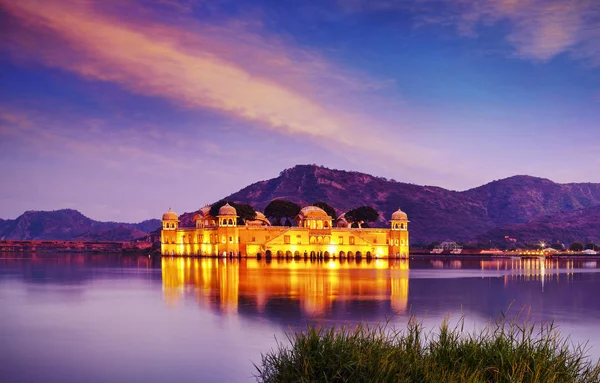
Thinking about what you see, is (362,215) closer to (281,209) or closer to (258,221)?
(281,209)

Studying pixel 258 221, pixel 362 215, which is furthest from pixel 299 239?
pixel 362 215

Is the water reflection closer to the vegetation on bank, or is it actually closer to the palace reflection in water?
the palace reflection in water

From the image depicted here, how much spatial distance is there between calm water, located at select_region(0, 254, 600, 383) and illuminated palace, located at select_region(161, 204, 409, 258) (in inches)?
1768

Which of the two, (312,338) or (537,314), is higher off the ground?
(312,338)

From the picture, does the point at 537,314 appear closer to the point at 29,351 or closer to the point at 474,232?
the point at 29,351

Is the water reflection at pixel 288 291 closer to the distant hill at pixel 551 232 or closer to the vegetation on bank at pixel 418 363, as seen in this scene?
the vegetation on bank at pixel 418 363

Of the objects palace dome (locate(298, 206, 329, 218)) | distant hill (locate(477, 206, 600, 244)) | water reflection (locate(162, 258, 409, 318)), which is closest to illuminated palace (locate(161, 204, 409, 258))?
palace dome (locate(298, 206, 329, 218))

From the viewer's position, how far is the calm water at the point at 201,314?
1730 centimetres

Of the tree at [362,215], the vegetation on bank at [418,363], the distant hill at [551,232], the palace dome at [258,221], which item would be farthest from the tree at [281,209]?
the vegetation on bank at [418,363]

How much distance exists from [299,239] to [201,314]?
67811 mm

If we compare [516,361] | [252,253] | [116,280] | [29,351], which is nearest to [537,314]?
[516,361]

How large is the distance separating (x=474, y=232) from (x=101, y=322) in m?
183

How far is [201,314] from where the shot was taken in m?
26.8

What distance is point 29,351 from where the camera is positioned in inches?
757
